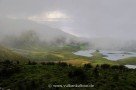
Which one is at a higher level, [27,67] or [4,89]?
[27,67]

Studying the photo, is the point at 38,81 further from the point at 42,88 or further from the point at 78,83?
the point at 78,83

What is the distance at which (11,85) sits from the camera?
135 ft

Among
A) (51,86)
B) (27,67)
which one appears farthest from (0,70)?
(51,86)

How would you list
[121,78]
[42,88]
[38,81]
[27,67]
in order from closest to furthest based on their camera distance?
[42,88], [38,81], [121,78], [27,67]

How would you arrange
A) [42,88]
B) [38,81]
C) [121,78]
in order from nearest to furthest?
1. [42,88]
2. [38,81]
3. [121,78]

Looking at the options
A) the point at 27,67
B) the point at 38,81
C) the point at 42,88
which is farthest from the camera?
the point at 27,67

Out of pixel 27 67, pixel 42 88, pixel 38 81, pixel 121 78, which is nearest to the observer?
pixel 42 88

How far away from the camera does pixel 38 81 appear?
41.0 metres

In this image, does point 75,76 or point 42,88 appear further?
point 75,76

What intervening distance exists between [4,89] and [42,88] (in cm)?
571

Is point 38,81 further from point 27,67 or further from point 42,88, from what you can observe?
point 27,67

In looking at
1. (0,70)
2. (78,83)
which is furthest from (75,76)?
(0,70)

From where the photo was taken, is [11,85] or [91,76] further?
[91,76]

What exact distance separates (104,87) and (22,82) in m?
12.2
